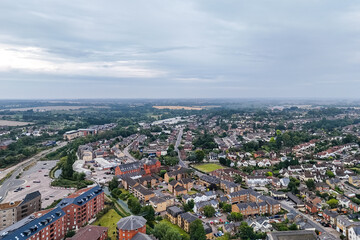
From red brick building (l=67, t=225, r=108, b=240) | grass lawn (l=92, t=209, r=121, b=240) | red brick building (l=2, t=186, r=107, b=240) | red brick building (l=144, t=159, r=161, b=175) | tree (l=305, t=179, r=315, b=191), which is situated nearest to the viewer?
red brick building (l=2, t=186, r=107, b=240)

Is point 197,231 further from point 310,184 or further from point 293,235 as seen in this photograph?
point 310,184

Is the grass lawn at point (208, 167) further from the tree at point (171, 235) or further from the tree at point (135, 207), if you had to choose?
the tree at point (171, 235)

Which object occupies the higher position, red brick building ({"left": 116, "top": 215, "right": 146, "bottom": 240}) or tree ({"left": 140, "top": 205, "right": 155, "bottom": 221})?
red brick building ({"left": 116, "top": 215, "right": 146, "bottom": 240})

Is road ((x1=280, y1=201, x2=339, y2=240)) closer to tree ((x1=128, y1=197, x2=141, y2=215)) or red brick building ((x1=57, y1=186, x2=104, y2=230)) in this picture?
tree ((x1=128, y1=197, x2=141, y2=215))

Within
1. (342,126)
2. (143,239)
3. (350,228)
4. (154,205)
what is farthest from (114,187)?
(342,126)

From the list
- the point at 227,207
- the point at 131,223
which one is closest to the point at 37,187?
the point at 131,223

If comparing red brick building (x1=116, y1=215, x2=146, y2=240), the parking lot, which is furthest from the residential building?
the parking lot

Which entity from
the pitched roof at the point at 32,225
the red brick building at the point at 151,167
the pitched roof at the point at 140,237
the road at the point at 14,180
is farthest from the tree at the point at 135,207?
the road at the point at 14,180
